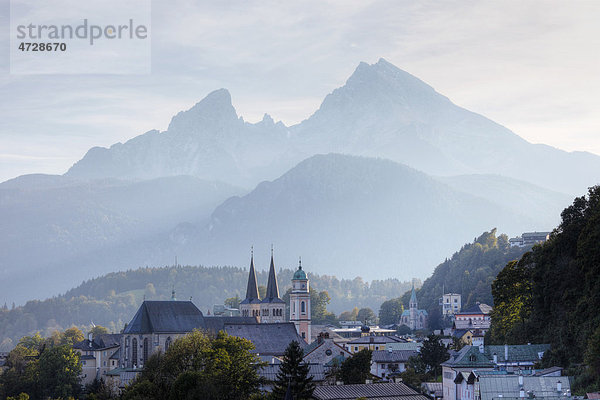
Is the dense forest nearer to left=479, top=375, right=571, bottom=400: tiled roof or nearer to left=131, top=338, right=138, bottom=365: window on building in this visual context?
left=479, top=375, right=571, bottom=400: tiled roof

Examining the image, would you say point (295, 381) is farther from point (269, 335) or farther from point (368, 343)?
point (368, 343)

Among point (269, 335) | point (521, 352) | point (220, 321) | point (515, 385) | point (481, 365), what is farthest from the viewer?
point (220, 321)

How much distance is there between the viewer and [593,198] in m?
113

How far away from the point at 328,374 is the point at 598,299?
1613 inches

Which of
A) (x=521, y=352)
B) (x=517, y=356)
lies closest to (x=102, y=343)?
(x=517, y=356)

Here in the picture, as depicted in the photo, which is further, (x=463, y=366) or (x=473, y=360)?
(x=473, y=360)

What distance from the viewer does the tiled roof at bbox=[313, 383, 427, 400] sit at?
9956cm

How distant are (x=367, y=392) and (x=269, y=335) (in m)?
70.2

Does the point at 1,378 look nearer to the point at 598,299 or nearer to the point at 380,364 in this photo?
the point at 380,364

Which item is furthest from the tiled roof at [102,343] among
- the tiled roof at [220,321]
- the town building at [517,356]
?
the town building at [517,356]

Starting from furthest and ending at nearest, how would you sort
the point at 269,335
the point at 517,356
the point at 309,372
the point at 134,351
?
1. the point at 134,351
2. the point at 269,335
3. the point at 309,372
4. the point at 517,356

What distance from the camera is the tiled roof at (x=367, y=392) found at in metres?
99.6

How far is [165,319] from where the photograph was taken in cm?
18412

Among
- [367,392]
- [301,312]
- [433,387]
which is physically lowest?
[433,387]
